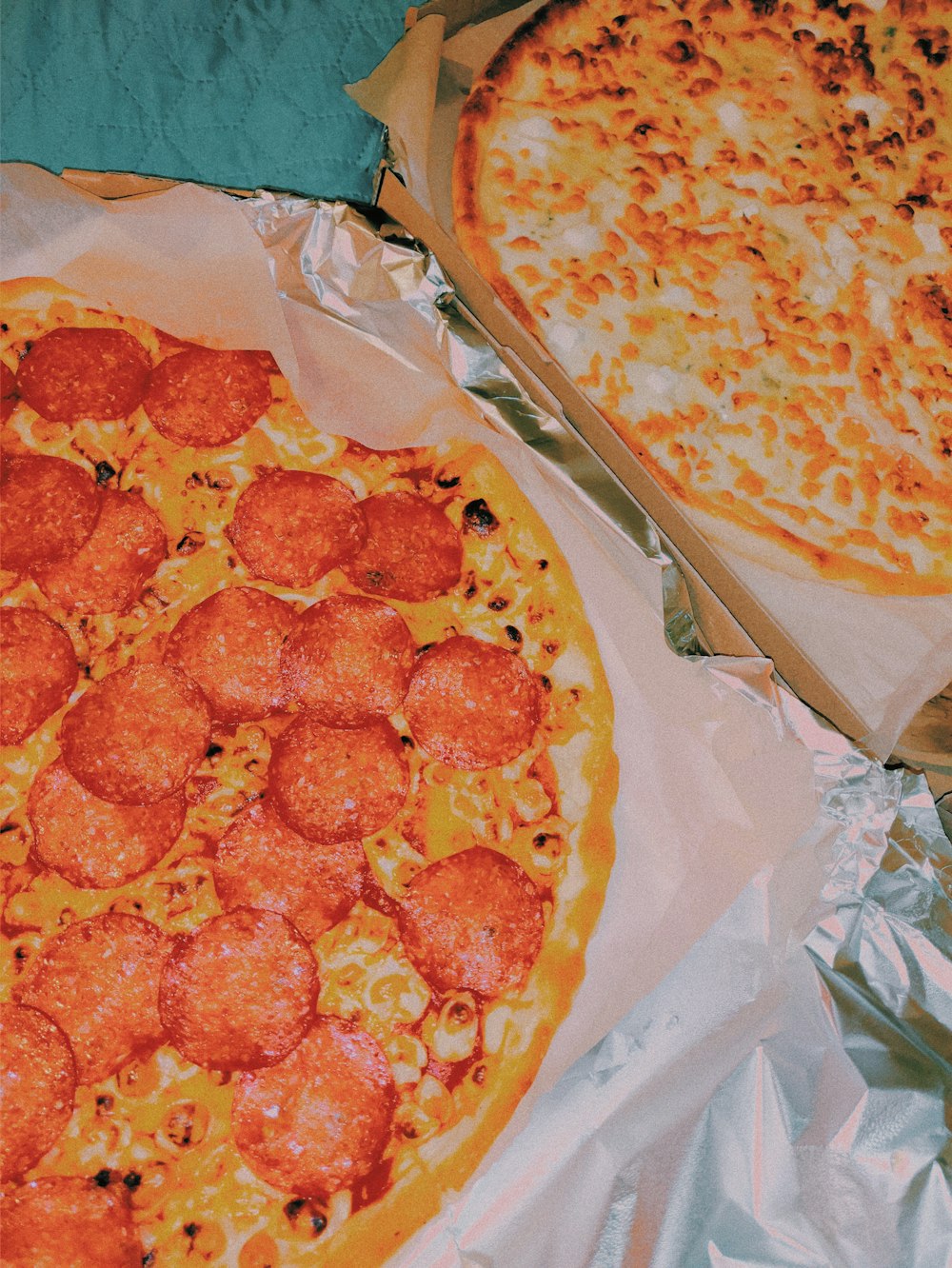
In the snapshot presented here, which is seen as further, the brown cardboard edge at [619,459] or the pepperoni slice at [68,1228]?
→ the brown cardboard edge at [619,459]

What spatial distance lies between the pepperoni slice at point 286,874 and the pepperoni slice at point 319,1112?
0.54 ft

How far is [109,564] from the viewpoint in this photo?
5.28ft

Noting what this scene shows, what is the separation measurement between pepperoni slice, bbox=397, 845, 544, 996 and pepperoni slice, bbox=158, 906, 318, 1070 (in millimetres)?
169

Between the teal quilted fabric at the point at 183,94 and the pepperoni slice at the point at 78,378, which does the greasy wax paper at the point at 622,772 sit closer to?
the pepperoni slice at the point at 78,378

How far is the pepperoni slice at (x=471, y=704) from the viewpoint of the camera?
63.1 inches

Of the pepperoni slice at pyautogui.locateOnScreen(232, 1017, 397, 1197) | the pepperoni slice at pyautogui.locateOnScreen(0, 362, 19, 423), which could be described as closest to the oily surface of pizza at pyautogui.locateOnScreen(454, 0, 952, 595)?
the pepperoni slice at pyautogui.locateOnScreen(0, 362, 19, 423)

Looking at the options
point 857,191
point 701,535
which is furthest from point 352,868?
point 857,191

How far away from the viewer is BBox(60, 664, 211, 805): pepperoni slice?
156cm

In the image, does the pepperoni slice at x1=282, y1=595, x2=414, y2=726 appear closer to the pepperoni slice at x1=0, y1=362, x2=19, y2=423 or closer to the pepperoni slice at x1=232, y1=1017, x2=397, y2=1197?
the pepperoni slice at x1=232, y1=1017, x2=397, y2=1197

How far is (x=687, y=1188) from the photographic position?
155 cm

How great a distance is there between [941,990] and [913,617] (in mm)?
618

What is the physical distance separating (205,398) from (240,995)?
0.91 m

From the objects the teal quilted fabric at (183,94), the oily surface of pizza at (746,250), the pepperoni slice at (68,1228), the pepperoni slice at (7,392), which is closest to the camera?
the pepperoni slice at (68,1228)

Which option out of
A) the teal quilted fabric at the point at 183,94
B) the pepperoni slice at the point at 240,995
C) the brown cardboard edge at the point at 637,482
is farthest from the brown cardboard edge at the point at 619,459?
the pepperoni slice at the point at 240,995
